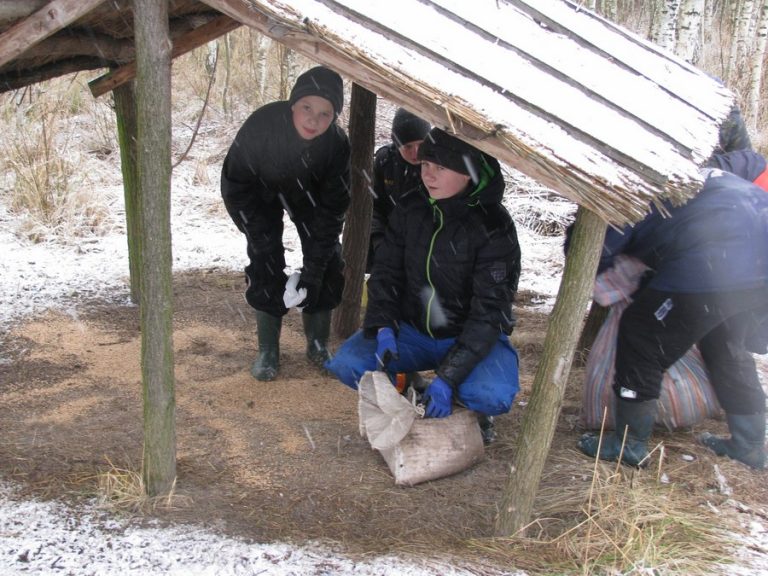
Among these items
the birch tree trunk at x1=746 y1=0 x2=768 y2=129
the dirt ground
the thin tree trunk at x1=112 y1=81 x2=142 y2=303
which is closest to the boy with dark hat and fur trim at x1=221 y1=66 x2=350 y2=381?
the dirt ground

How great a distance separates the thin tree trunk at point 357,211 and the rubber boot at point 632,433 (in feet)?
7.00

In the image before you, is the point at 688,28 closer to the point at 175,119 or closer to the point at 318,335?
the point at 318,335

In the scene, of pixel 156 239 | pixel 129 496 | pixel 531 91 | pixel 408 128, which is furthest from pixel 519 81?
pixel 129 496

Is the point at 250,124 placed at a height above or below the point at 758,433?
above

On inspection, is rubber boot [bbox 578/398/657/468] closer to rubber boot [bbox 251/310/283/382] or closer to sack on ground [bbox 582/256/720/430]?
sack on ground [bbox 582/256/720/430]

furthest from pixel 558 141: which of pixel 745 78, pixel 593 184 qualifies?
pixel 745 78

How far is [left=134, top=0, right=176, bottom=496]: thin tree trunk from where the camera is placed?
275 cm

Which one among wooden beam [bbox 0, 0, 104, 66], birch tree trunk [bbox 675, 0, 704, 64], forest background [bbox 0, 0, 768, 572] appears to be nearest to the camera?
wooden beam [bbox 0, 0, 104, 66]

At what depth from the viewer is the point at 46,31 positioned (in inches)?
110

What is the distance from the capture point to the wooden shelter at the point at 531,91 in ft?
7.49

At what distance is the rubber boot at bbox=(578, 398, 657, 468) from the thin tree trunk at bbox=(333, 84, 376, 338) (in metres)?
2.13

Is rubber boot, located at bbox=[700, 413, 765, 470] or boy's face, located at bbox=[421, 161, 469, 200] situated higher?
boy's face, located at bbox=[421, 161, 469, 200]

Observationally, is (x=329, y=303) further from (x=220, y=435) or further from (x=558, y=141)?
(x=558, y=141)

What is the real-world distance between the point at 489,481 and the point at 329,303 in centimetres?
163
